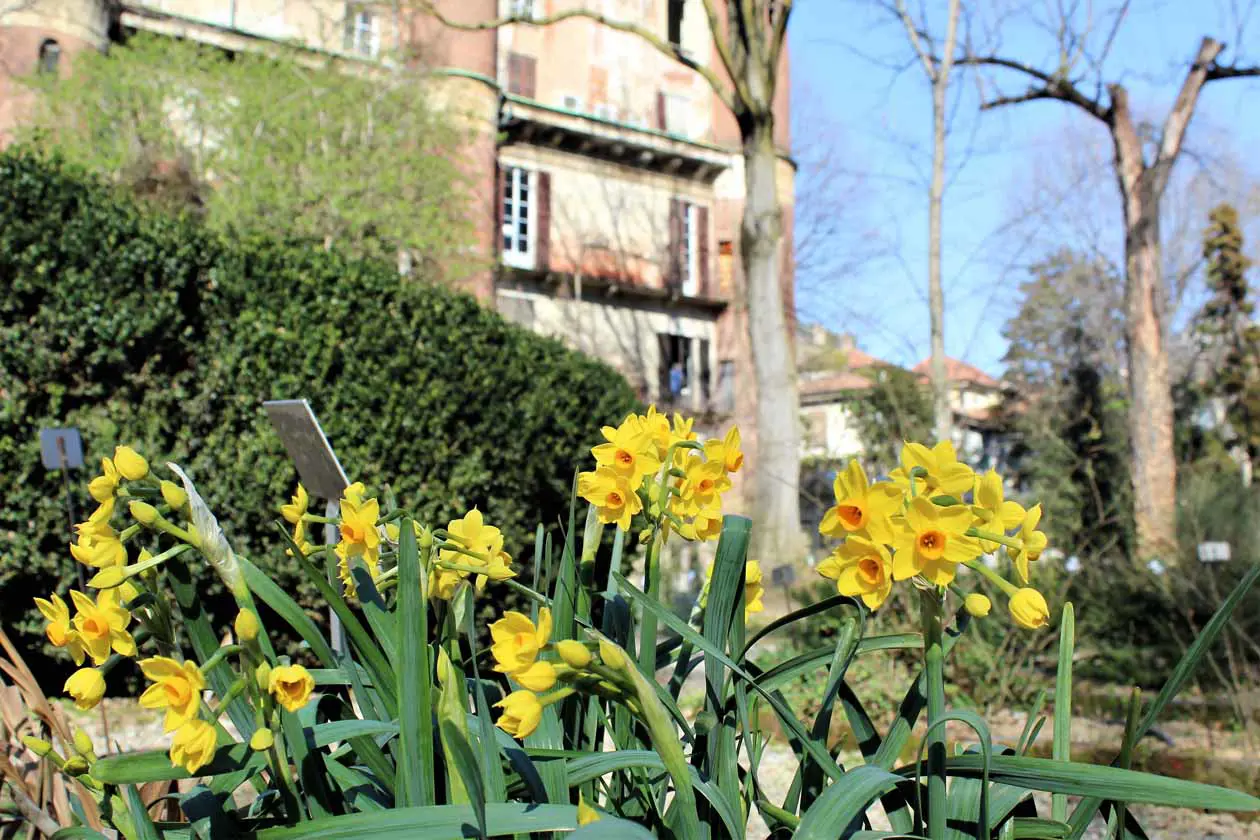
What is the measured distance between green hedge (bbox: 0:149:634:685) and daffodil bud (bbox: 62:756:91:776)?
4.57 meters

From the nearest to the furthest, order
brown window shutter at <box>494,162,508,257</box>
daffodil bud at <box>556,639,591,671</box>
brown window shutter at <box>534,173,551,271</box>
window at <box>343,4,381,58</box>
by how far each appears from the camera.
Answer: daffodil bud at <box>556,639,591,671</box> < window at <box>343,4,381,58</box> < brown window shutter at <box>494,162,508,257</box> < brown window shutter at <box>534,173,551,271</box>

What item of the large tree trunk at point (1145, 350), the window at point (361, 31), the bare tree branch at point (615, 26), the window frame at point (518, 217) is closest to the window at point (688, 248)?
the window frame at point (518, 217)

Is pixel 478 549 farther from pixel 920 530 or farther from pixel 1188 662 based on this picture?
pixel 1188 662

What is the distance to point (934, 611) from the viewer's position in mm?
960

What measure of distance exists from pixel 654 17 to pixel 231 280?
2130 centimetres

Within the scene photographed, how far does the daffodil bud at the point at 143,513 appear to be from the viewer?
0.97 metres

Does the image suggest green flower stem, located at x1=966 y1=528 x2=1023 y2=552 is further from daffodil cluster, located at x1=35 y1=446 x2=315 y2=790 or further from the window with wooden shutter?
the window with wooden shutter

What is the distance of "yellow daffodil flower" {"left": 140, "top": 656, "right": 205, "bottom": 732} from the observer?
895 mm

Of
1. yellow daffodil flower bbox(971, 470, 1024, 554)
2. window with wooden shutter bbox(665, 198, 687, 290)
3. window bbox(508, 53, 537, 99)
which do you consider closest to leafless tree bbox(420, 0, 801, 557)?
yellow daffodil flower bbox(971, 470, 1024, 554)

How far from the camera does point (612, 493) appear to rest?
124cm

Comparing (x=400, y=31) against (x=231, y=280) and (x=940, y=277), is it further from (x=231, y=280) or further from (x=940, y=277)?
(x=231, y=280)

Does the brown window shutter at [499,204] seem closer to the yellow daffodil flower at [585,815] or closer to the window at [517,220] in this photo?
the window at [517,220]

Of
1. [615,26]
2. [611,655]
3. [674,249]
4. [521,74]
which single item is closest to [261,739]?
[611,655]

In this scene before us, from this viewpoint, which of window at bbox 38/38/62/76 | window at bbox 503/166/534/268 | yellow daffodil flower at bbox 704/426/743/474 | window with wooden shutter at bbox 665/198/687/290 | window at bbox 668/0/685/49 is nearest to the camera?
yellow daffodil flower at bbox 704/426/743/474
